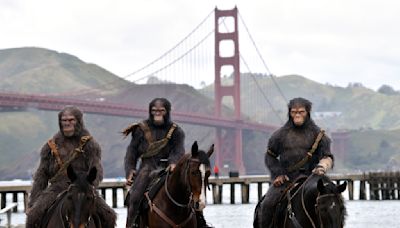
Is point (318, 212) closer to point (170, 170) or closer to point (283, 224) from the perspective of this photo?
point (283, 224)

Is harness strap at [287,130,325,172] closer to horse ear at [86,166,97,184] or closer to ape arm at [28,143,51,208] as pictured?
ape arm at [28,143,51,208]

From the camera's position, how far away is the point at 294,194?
11859mm

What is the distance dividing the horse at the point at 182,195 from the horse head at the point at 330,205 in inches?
61.2

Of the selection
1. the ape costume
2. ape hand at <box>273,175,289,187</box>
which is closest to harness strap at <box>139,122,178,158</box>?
ape hand at <box>273,175,289,187</box>

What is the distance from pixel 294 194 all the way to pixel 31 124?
583 ft

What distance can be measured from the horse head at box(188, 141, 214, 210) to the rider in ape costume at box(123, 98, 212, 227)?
1864 mm

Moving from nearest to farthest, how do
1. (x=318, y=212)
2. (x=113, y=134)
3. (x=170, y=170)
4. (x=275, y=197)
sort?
(x=318, y=212) → (x=275, y=197) → (x=170, y=170) → (x=113, y=134)

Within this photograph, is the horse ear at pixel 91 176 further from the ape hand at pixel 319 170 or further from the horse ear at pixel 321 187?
the ape hand at pixel 319 170

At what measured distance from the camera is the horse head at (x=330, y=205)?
34.4ft

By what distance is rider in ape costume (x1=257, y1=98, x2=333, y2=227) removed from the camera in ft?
40.9

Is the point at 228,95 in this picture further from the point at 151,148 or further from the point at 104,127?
the point at 151,148

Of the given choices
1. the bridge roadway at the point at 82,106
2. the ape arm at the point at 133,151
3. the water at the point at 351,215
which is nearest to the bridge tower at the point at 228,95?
the bridge roadway at the point at 82,106

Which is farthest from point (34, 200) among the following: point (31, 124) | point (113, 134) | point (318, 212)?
point (31, 124)

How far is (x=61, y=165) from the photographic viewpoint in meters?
11.6
